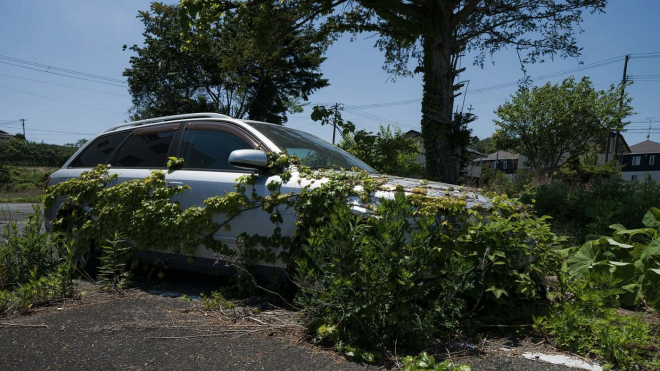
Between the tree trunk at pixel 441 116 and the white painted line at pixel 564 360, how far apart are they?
691 centimetres

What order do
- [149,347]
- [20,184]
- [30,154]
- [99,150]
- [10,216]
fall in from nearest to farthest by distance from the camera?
[149,347]
[10,216]
[99,150]
[20,184]
[30,154]

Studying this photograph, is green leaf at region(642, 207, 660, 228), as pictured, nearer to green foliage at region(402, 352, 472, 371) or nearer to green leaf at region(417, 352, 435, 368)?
green foliage at region(402, 352, 472, 371)

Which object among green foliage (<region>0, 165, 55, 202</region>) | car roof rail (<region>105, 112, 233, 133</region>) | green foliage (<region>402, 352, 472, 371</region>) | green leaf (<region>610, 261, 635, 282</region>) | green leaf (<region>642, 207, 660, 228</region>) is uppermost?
car roof rail (<region>105, 112, 233, 133</region>)

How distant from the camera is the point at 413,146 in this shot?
8.35 metres

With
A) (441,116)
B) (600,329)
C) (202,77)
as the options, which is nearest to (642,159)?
(202,77)

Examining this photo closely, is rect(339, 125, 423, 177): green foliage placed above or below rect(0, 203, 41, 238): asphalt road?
above

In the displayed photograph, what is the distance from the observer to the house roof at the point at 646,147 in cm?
6239

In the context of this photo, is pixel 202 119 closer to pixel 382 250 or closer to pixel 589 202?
pixel 382 250

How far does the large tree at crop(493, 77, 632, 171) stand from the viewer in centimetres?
2941

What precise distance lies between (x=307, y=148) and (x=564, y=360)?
2920mm

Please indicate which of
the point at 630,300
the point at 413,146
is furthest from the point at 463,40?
the point at 630,300

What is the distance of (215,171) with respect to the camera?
4.42 m

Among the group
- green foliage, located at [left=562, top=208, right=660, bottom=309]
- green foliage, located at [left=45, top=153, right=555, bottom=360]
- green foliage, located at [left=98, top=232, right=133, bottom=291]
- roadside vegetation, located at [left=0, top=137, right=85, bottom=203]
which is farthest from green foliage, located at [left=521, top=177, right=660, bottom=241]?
roadside vegetation, located at [left=0, top=137, right=85, bottom=203]

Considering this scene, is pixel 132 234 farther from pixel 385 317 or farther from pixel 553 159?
pixel 553 159
